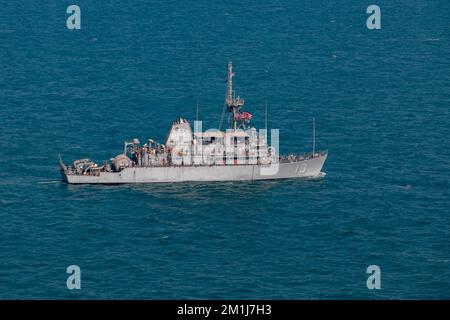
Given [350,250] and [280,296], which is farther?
[350,250]

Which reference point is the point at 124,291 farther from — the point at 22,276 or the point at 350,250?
the point at 350,250

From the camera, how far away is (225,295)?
184 metres

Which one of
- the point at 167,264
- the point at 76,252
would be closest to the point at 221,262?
the point at 167,264

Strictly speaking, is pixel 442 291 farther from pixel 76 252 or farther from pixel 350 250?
pixel 76 252

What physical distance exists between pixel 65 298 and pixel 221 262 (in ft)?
75.0

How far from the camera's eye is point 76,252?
198 metres
